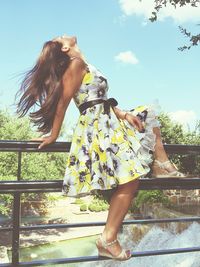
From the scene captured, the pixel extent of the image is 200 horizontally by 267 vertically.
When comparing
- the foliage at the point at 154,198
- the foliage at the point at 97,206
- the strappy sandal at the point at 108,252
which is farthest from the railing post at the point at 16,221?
the foliage at the point at 97,206

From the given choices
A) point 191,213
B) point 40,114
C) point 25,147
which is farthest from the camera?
point 191,213

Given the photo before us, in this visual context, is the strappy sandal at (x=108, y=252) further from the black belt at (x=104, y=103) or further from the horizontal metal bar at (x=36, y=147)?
the black belt at (x=104, y=103)

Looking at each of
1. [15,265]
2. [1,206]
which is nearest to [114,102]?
[15,265]

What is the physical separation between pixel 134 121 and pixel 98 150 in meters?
0.37

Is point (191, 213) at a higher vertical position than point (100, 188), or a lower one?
lower

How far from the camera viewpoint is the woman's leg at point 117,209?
2148 millimetres

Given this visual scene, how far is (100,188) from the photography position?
2.10 meters

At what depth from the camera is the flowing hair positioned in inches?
89.0

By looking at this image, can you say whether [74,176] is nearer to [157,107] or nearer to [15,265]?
[15,265]

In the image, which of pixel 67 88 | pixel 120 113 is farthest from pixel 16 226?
pixel 120 113

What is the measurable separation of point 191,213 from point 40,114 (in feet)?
55.3

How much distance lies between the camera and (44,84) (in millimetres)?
2291

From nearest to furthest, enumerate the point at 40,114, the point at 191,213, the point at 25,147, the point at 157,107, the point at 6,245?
the point at 25,147 < the point at 40,114 < the point at 157,107 < the point at 191,213 < the point at 6,245

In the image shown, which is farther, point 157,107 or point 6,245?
point 6,245
